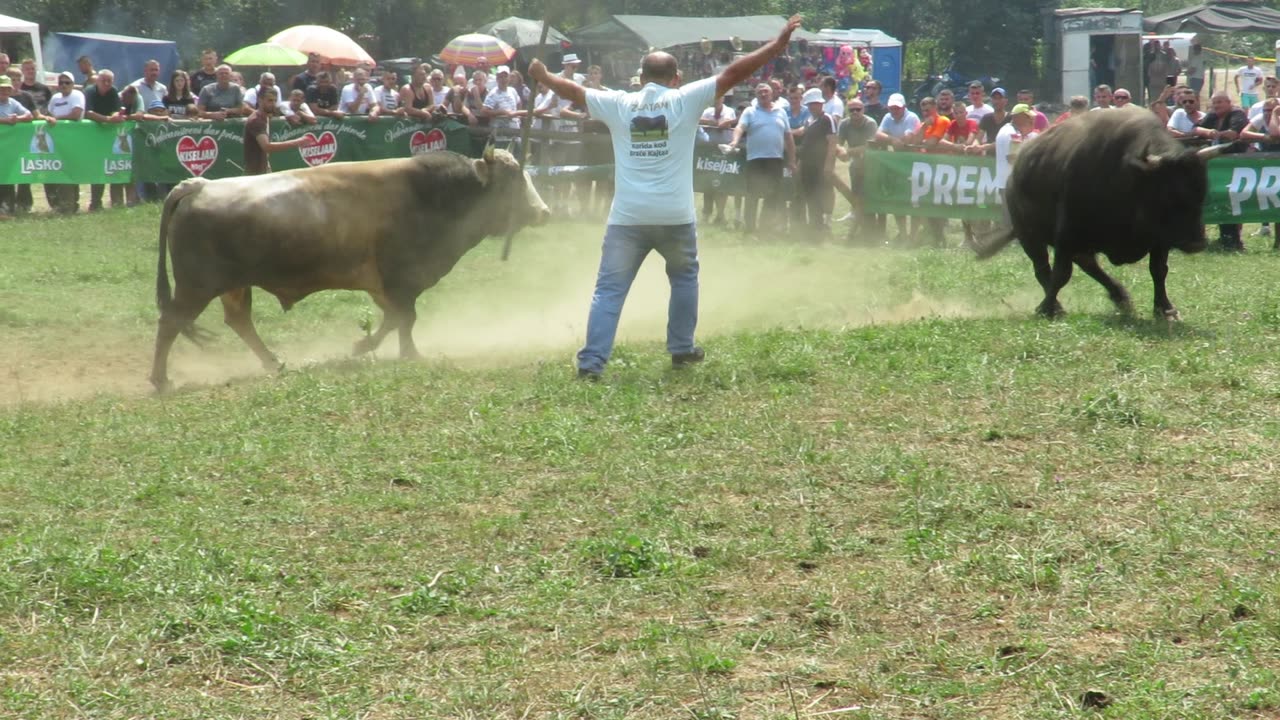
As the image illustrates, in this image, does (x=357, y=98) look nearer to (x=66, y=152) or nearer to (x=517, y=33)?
(x=66, y=152)

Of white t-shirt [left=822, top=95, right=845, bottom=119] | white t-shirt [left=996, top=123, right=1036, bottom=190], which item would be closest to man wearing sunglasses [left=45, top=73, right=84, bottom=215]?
white t-shirt [left=822, top=95, right=845, bottom=119]

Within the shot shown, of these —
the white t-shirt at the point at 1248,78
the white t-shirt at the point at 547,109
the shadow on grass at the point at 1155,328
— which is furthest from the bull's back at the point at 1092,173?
the white t-shirt at the point at 1248,78

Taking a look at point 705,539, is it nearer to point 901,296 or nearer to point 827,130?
point 901,296

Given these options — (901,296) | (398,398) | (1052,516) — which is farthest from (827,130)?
A: (1052,516)

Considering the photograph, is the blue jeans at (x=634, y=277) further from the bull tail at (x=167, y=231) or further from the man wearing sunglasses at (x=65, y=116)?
the man wearing sunglasses at (x=65, y=116)

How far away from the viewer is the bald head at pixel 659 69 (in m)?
8.32

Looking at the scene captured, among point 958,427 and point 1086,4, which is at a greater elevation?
point 1086,4

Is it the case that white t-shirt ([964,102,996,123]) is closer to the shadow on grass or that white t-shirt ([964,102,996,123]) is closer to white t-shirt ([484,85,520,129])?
white t-shirt ([484,85,520,129])

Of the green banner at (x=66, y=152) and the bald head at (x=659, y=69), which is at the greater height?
the bald head at (x=659, y=69)

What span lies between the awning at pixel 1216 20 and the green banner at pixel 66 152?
30071mm

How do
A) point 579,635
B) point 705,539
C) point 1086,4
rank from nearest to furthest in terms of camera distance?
point 579,635
point 705,539
point 1086,4

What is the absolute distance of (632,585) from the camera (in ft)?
16.3

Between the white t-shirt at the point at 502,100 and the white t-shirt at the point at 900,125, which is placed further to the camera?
the white t-shirt at the point at 502,100

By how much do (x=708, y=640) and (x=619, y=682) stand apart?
1.29 feet
